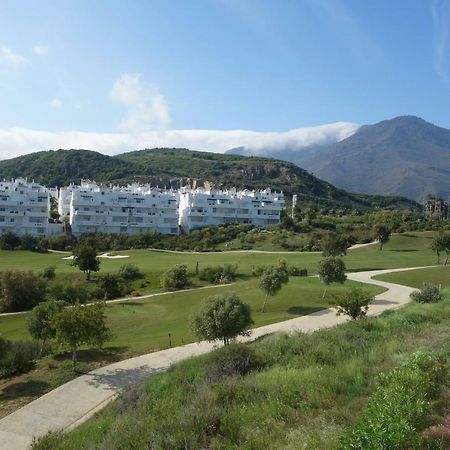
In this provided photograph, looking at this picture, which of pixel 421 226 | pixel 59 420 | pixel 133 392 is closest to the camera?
pixel 133 392

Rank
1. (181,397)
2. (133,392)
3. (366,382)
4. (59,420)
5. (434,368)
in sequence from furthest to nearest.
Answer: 1. (59,420)
2. (133,392)
3. (181,397)
4. (366,382)
5. (434,368)

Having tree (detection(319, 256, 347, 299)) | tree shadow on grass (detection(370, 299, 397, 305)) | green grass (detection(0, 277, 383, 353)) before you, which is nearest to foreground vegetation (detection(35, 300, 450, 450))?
green grass (detection(0, 277, 383, 353))

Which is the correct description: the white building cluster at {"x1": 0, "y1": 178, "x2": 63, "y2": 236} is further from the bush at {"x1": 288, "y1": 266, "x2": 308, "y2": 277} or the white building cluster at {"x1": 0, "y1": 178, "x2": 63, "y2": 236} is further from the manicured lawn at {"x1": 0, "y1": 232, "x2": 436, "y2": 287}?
the bush at {"x1": 288, "y1": 266, "x2": 308, "y2": 277}

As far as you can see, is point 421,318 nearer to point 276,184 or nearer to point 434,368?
point 434,368

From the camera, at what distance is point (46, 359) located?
21.5 m

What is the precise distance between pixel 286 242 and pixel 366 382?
6846 cm

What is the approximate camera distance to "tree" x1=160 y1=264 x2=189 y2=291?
152 feet

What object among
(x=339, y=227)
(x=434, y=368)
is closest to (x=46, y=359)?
(x=434, y=368)

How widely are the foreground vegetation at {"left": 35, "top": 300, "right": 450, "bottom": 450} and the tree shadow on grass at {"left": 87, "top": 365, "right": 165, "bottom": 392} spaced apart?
3720 mm

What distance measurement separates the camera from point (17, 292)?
4012cm

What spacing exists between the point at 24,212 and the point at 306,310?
243ft

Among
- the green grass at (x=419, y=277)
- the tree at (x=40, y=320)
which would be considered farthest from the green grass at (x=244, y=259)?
the tree at (x=40, y=320)

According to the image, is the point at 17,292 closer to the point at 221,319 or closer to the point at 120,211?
the point at 221,319

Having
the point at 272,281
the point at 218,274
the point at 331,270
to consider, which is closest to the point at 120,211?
the point at 218,274
